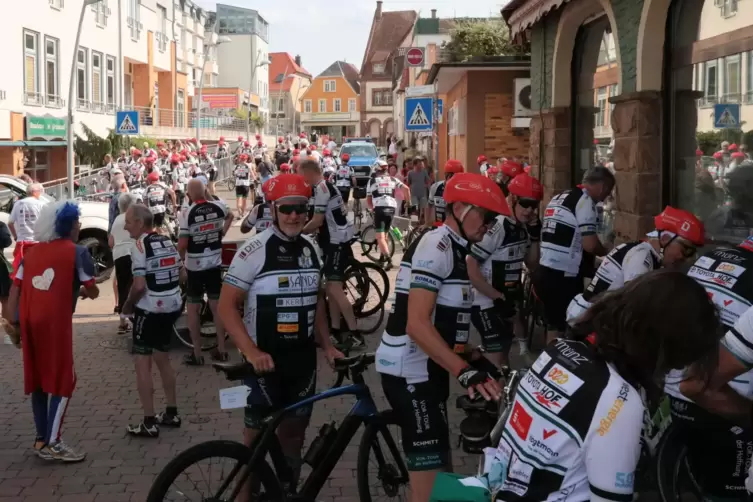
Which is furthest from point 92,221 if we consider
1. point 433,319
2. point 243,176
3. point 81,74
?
point 81,74

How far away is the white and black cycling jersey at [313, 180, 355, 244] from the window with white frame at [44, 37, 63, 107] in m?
27.7

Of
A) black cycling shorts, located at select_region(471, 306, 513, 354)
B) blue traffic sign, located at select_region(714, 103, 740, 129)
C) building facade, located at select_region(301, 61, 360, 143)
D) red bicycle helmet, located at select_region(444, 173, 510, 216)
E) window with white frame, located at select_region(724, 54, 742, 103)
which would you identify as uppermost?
building facade, located at select_region(301, 61, 360, 143)

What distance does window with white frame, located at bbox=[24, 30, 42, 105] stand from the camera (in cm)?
3266

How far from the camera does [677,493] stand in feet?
14.3

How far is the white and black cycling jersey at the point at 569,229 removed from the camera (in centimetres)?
763

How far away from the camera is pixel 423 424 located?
4.09 m

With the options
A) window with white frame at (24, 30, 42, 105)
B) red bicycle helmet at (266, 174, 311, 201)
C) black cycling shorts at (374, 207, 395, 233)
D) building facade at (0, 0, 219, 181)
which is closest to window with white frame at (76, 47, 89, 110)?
building facade at (0, 0, 219, 181)

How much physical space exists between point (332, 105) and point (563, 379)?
121 meters

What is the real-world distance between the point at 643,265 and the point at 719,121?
2.63 m

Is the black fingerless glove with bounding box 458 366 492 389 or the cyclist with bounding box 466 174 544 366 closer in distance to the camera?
the black fingerless glove with bounding box 458 366 492 389

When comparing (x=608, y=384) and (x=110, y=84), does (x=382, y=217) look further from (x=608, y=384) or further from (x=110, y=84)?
(x=110, y=84)

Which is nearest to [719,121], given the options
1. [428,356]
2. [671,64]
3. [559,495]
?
[671,64]

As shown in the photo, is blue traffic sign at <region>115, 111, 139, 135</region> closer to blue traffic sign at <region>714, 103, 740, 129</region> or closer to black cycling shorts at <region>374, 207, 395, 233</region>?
black cycling shorts at <region>374, 207, 395, 233</region>

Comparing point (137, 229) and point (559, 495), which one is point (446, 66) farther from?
point (559, 495)
